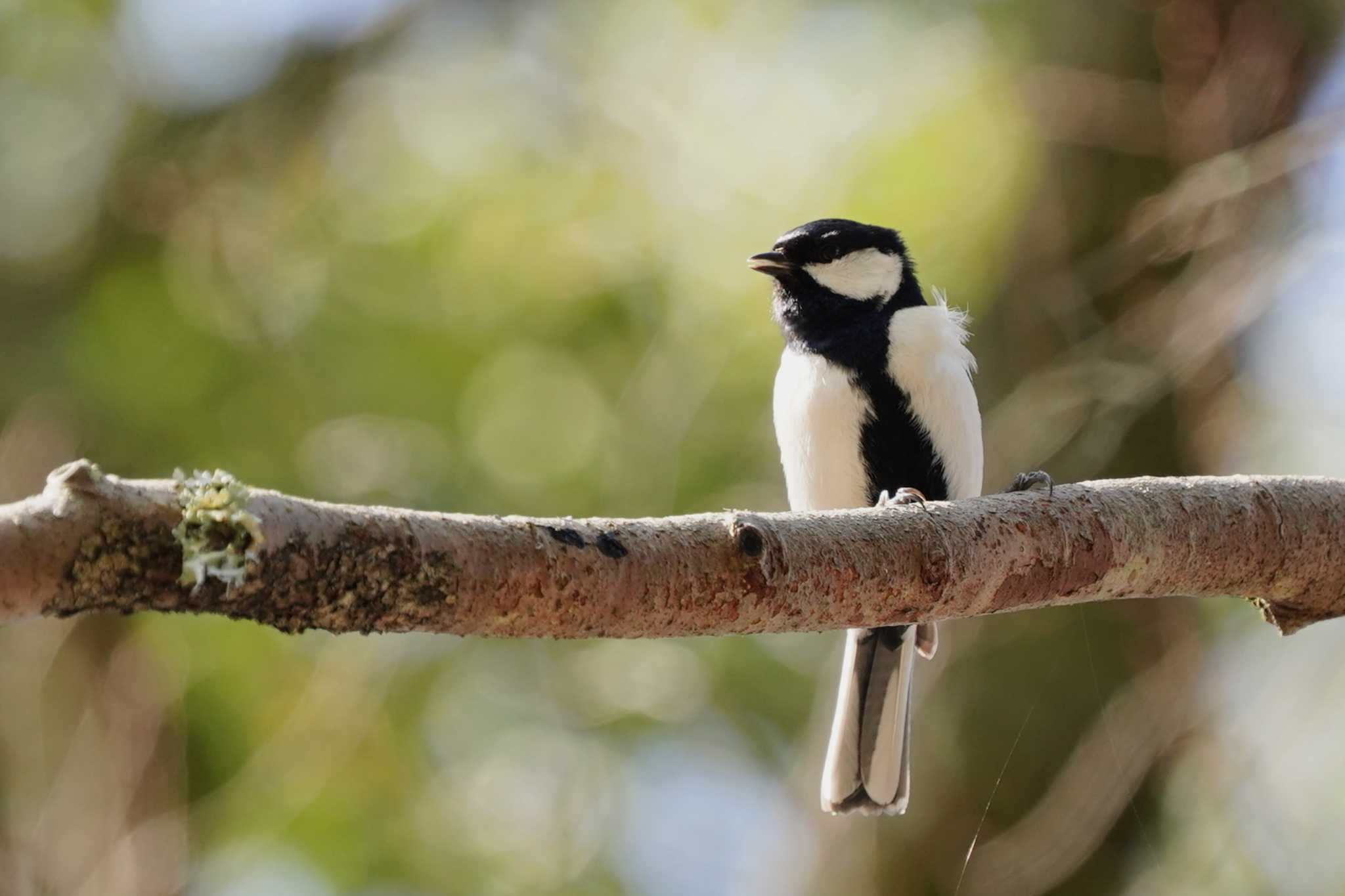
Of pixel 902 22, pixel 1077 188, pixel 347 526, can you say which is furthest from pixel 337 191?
pixel 347 526

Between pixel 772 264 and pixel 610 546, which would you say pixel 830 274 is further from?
pixel 610 546

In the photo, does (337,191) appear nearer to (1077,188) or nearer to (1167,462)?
(1077,188)

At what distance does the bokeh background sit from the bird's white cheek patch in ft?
1.69

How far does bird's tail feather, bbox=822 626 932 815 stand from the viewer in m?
2.85

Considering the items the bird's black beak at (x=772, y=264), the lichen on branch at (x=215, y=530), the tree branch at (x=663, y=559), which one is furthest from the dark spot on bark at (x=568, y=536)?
the bird's black beak at (x=772, y=264)

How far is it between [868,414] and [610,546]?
1.41 metres

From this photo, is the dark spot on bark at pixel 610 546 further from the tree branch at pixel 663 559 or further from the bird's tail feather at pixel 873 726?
the bird's tail feather at pixel 873 726

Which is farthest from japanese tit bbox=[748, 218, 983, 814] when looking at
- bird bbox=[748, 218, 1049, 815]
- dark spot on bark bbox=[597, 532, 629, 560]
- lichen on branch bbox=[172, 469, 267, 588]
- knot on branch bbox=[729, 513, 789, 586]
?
lichen on branch bbox=[172, 469, 267, 588]

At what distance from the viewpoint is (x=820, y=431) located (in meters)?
2.80

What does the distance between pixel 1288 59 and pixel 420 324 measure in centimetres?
264

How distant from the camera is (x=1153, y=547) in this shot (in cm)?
186

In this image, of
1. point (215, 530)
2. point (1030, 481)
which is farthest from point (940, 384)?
point (215, 530)

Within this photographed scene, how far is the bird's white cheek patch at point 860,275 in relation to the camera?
9.86 ft

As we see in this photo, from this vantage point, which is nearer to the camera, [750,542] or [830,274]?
[750,542]
